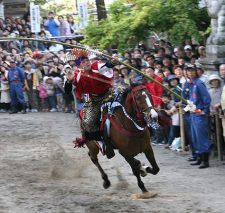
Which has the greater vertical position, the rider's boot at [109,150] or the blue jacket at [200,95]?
the blue jacket at [200,95]

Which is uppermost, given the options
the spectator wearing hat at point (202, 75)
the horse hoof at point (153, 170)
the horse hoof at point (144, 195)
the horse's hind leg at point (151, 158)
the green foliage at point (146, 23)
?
the green foliage at point (146, 23)

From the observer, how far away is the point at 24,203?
9.85 m

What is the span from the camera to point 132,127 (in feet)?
33.0

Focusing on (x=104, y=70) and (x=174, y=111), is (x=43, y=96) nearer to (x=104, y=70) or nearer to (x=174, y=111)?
(x=174, y=111)

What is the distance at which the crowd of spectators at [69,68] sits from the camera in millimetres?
13539

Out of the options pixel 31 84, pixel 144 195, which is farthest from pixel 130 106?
pixel 31 84

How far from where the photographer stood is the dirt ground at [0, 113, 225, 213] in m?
9.42

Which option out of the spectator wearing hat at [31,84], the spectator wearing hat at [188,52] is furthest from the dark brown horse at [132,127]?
the spectator wearing hat at [31,84]

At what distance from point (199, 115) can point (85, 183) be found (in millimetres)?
2389

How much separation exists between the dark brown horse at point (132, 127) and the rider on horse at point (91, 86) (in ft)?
1.13

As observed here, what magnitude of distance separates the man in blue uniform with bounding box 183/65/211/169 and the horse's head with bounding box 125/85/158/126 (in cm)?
202

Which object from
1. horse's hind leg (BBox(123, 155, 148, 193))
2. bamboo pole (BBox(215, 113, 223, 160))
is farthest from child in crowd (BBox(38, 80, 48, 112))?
horse's hind leg (BBox(123, 155, 148, 193))

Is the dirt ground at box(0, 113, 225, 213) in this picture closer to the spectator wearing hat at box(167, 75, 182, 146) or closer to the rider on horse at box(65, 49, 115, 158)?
the spectator wearing hat at box(167, 75, 182, 146)

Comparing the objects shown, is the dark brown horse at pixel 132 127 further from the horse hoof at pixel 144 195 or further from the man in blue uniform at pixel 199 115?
the man in blue uniform at pixel 199 115
